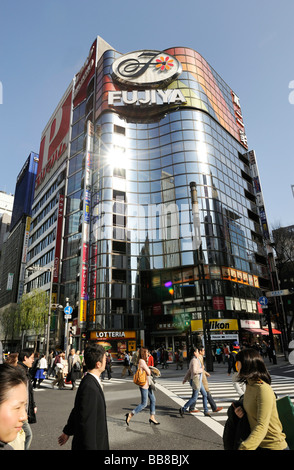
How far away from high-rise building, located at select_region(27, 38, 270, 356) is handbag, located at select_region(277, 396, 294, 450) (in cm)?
3096

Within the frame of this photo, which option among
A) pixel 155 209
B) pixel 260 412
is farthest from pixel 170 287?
pixel 260 412

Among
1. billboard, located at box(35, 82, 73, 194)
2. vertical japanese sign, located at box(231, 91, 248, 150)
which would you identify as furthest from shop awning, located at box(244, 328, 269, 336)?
billboard, located at box(35, 82, 73, 194)

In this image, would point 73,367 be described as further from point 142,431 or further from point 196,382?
point 142,431

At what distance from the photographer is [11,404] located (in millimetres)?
1953

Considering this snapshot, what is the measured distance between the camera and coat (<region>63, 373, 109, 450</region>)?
295cm

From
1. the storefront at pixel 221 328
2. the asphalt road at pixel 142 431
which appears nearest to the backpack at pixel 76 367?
the asphalt road at pixel 142 431

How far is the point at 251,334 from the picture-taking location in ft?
132

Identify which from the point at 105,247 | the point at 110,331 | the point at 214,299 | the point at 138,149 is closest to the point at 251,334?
the point at 214,299

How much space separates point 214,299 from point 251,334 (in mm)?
8019

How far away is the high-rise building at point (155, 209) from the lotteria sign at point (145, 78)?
192 mm

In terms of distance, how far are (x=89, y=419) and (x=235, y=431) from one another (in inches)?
55.1

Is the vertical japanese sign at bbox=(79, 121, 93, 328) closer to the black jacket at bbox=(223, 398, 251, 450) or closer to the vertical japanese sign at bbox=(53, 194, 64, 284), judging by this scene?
the vertical japanese sign at bbox=(53, 194, 64, 284)

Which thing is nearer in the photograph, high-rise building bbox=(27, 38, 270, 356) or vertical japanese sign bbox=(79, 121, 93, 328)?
vertical japanese sign bbox=(79, 121, 93, 328)
